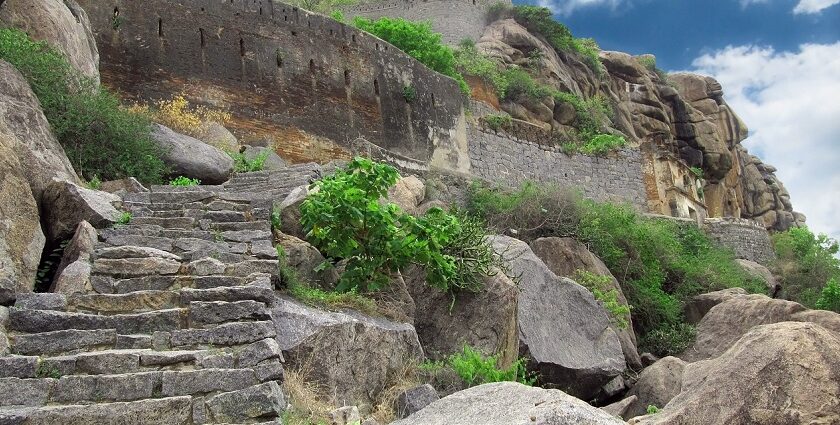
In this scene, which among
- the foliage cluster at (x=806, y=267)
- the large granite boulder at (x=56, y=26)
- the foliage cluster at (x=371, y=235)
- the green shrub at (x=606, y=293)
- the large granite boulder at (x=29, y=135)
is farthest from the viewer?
the foliage cluster at (x=806, y=267)

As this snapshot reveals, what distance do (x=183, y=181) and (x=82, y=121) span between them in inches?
53.5

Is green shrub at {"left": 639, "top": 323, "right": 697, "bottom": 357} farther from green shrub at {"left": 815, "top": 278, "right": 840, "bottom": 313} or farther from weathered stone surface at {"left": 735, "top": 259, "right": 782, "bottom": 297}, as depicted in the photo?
weathered stone surface at {"left": 735, "top": 259, "right": 782, "bottom": 297}

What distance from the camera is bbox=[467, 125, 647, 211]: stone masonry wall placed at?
66.3 ft

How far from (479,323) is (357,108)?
33.2 ft

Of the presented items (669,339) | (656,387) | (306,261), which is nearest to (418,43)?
(669,339)

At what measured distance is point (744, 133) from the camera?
37.0m

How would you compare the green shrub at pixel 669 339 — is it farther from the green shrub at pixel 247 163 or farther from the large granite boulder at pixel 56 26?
the large granite boulder at pixel 56 26

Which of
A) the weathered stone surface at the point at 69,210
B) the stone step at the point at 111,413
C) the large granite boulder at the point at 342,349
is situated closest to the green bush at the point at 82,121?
the weathered stone surface at the point at 69,210

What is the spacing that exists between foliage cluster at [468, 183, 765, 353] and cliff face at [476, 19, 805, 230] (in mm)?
11011

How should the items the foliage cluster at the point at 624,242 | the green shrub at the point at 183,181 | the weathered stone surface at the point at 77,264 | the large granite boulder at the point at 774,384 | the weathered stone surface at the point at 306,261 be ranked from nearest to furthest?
1. the large granite boulder at the point at 774,384
2. the weathered stone surface at the point at 77,264
3. the weathered stone surface at the point at 306,261
4. the green shrub at the point at 183,181
5. the foliage cluster at the point at 624,242

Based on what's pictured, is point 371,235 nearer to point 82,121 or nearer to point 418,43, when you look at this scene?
point 82,121

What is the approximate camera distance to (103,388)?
531 cm

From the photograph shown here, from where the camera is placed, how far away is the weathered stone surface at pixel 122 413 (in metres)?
5.03

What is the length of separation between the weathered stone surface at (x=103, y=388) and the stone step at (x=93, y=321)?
0.62m
